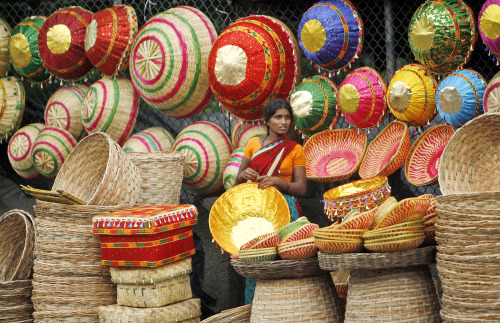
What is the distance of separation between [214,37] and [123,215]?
167 cm

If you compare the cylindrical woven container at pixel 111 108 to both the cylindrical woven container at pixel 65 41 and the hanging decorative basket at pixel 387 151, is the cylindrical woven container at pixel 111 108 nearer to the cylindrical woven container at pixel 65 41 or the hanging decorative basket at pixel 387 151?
the cylindrical woven container at pixel 65 41

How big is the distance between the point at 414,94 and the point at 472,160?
3.34 feet

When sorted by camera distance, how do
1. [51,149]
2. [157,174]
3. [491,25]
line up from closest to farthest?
[491,25] < [157,174] < [51,149]

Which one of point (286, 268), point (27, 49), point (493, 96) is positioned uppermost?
point (27, 49)

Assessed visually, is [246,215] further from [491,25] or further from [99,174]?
[491,25]

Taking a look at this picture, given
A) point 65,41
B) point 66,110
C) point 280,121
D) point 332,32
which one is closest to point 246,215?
point 280,121

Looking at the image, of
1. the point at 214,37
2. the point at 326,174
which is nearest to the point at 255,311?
the point at 326,174

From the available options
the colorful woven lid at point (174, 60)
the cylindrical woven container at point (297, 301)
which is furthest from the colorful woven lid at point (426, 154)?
the colorful woven lid at point (174, 60)

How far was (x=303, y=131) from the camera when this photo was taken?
456cm

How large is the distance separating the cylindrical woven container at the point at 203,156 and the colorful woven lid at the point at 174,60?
0.23 meters

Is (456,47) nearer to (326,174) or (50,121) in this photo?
(326,174)

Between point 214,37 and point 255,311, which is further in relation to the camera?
point 214,37

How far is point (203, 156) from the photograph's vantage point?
4746 mm

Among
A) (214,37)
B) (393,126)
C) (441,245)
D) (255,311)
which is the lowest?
(255,311)
